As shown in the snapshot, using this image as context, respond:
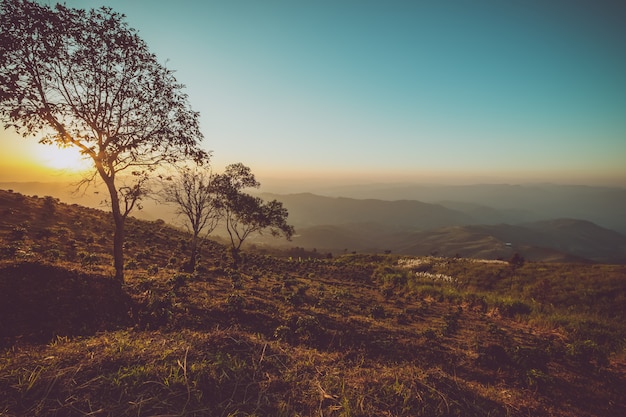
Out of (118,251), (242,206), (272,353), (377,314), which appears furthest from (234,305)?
(242,206)

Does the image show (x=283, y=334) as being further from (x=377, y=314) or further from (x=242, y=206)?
(x=242, y=206)

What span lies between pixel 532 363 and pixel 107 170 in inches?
828

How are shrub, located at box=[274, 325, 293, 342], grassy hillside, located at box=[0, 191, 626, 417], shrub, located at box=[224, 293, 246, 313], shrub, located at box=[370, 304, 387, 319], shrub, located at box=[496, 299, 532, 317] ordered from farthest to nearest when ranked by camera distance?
shrub, located at box=[496, 299, 532, 317] → shrub, located at box=[370, 304, 387, 319] → shrub, located at box=[224, 293, 246, 313] → shrub, located at box=[274, 325, 293, 342] → grassy hillside, located at box=[0, 191, 626, 417]

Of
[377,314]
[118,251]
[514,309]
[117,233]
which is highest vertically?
[117,233]

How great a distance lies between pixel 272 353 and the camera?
269 inches

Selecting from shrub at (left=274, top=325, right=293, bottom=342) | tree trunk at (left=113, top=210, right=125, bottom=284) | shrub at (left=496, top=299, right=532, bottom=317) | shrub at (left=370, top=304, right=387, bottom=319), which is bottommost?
shrub at (left=496, top=299, right=532, bottom=317)

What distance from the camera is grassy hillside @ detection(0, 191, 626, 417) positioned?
4625 millimetres

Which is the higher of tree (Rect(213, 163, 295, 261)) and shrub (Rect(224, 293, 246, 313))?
tree (Rect(213, 163, 295, 261))

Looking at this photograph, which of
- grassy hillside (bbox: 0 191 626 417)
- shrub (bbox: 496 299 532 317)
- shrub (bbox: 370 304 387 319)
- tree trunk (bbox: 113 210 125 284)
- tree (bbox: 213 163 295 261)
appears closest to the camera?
grassy hillside (bbox: 0 191 626 417)

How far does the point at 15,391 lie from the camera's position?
4195 millimetres

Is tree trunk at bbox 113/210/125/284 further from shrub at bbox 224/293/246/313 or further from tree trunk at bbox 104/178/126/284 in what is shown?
shrub at bbox 224/293/246/313

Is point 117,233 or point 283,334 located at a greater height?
point 117,233

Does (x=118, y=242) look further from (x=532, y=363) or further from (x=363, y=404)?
(x=532, y=363)

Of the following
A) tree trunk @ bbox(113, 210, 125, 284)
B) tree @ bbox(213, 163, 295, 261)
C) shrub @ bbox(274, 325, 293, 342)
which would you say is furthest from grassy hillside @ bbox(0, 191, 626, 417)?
tree @ bbox(213, 163, 295, 261)
